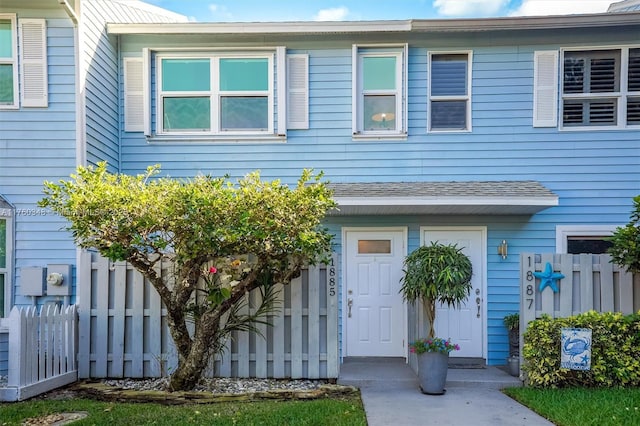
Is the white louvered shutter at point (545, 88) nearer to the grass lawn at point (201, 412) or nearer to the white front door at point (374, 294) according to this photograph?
the white front door at point (374, 294)

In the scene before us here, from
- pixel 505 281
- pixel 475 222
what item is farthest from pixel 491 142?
pixel 505 281

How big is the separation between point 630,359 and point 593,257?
1.24m

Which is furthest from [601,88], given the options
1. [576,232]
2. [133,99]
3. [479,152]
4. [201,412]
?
[133,99]

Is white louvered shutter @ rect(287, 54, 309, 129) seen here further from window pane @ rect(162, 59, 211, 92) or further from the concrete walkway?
the concrete walkway

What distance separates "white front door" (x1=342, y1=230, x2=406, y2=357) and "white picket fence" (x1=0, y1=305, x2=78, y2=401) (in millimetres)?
3863

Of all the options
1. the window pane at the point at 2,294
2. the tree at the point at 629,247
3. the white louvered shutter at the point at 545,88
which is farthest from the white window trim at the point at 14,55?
the tree at the point at 629,247

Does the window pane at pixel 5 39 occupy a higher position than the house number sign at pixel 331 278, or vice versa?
the window pane at pixel 5 39

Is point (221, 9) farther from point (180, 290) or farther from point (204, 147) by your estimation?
point (180, 290)

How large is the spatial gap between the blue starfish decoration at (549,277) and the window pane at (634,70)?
3.67 metres

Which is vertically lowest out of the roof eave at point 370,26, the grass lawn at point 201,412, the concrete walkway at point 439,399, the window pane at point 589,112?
the concrete walkway at point 439,399

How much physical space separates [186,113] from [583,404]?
6.71 metres

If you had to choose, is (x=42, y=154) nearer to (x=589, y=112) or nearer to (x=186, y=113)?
(x=186, y=113)

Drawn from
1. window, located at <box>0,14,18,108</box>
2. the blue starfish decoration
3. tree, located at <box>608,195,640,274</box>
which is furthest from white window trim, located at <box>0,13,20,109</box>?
tree, located at <box>608,195,640,274</box>

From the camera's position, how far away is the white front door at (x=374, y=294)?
7.12 m
